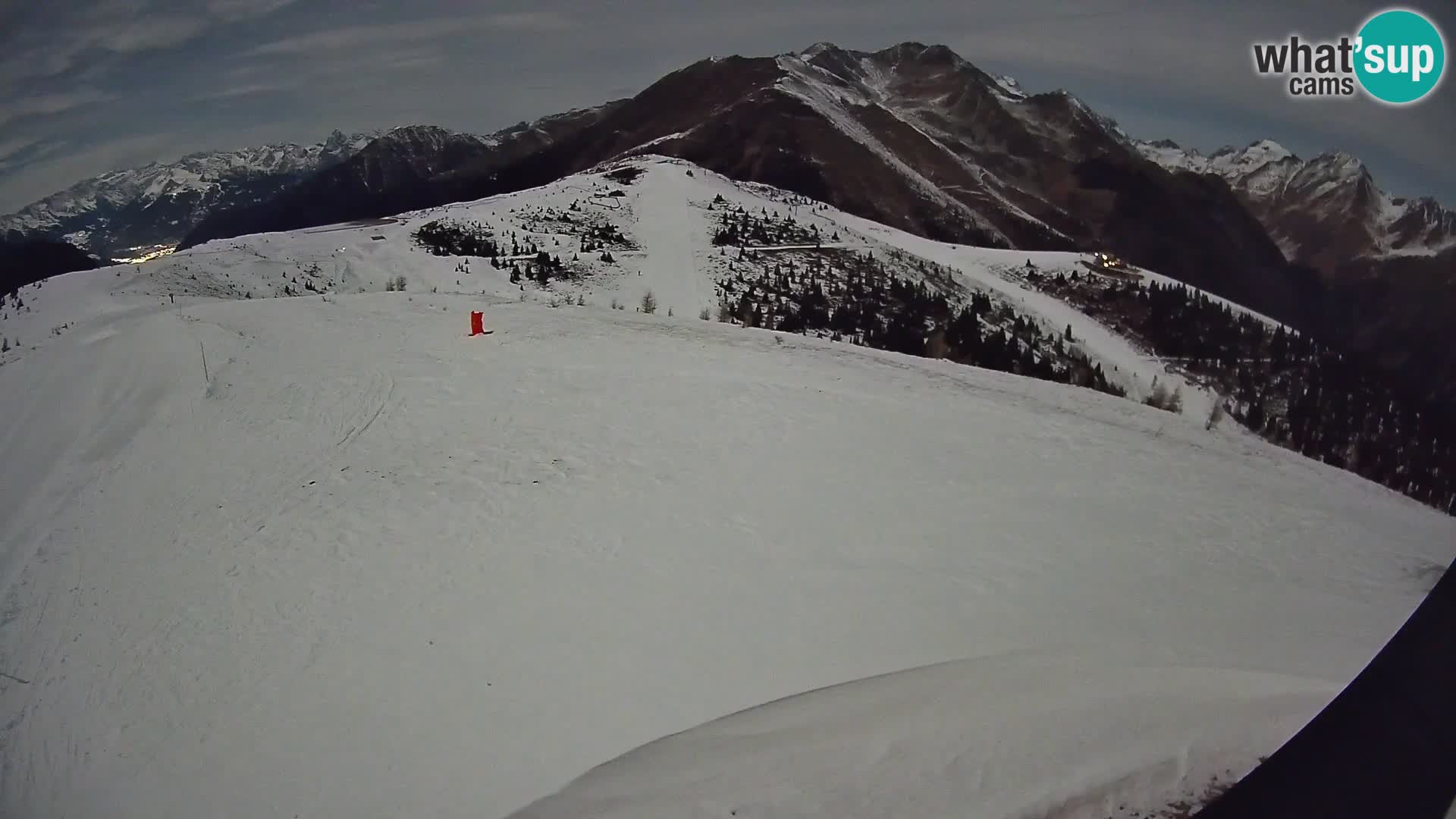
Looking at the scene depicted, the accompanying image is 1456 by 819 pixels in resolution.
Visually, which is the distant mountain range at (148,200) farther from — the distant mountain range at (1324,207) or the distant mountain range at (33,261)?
the distant mountain range at (1324,207)

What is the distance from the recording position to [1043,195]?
8102mm

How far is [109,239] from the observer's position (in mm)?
3508

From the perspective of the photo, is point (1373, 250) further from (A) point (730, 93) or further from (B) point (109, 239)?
(A) point (730, 93)

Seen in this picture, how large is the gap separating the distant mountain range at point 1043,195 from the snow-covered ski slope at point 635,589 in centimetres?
51

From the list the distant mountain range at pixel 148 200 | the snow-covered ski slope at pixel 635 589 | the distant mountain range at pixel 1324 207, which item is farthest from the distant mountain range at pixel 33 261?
the distant mountain range at pixel 1324 207

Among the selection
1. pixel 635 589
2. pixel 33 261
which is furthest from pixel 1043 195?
pixel 33 261

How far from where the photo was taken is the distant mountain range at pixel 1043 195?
2070 millimetres

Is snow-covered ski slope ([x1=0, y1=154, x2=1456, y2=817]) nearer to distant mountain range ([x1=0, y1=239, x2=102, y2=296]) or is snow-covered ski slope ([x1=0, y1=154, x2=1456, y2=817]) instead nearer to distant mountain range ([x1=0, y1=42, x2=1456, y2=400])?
distant mountain range ([x1=0, y1=239, x2=102, y2=296])

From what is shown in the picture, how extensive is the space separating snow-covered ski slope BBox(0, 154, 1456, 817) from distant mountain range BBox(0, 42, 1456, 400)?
20.0 inches

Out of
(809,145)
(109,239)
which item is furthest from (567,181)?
(109,239)

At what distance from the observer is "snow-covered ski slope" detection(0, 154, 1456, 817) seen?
6.84 ft

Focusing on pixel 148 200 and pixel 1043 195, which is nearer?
pixel 148 200

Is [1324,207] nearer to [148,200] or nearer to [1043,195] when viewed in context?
[148,200]

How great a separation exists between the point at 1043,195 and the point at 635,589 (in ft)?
23.5
